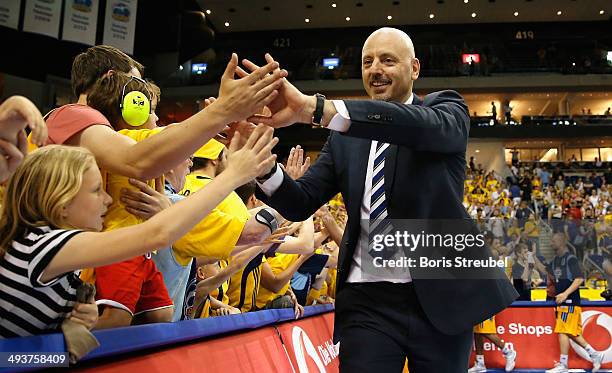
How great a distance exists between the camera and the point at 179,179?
8.94ft

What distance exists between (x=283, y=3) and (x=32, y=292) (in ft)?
85.5

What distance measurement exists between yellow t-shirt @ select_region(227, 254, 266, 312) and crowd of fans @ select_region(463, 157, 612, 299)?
2243 mm

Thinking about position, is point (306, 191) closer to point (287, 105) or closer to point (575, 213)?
point (287, 105)

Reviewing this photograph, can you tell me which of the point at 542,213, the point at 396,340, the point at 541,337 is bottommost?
the point at 541,337

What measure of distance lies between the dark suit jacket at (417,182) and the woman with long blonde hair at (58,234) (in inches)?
23.8

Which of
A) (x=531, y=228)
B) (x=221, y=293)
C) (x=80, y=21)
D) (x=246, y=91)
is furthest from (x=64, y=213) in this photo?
(x=80, y=21)

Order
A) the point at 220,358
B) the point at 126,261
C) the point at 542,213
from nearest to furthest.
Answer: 1. the point at 126,261
2. the point at 220,358
3. the point at 542,213

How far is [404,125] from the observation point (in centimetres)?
196

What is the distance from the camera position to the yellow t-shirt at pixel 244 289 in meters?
4.43

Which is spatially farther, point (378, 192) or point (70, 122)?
point (378, 192)

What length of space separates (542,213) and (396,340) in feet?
54.8

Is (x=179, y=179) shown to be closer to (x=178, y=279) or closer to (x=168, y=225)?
(x=178, y=279)

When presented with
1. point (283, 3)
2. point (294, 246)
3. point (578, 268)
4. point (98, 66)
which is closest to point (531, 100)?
point (283, 3)

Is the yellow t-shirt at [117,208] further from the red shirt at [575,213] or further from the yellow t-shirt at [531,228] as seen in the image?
the red shirt at [575,213]
